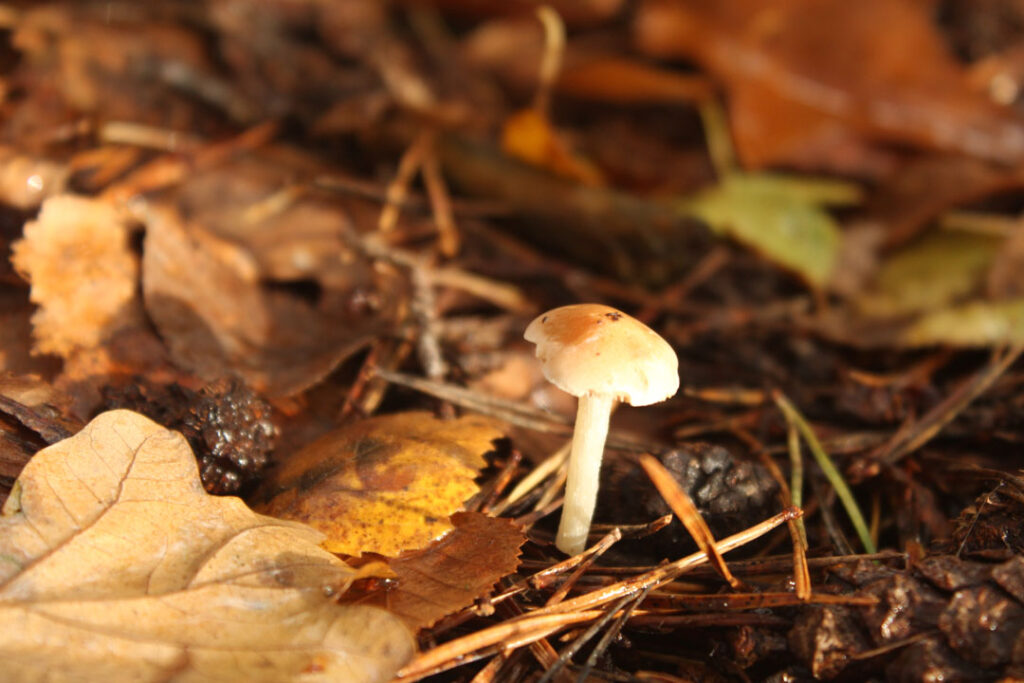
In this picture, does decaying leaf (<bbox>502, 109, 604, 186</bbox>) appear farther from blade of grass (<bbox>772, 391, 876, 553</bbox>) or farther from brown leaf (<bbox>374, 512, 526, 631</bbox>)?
brown leaf (<bbox>374, 512, 526, 631</bbox>)

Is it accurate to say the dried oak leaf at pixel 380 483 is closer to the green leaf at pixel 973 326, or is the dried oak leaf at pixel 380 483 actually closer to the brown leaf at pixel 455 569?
the brown leaf at pixel 455 569

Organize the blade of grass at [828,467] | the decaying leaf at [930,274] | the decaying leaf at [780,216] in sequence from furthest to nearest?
the decaying leaf at [780,216] < the decaying leaf at [930,274] < the blade of grass at [828,467]

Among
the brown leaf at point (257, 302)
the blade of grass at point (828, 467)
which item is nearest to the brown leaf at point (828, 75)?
the blade of grass at point (828, 467)

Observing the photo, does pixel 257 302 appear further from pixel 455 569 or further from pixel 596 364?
pixel 596 364

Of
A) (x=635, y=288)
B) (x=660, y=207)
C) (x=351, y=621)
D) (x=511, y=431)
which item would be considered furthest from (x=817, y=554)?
(x=660, y=207)

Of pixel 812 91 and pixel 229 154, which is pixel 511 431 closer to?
pixel 229 154

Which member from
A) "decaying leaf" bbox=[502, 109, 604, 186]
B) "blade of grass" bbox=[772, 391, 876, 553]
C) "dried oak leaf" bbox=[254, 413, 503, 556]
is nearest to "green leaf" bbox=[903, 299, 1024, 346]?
"blade of grass" bbox=[772, 391, 876, 553]

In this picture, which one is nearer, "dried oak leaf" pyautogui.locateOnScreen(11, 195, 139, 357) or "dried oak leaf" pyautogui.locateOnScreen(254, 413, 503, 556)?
"dried oak leaf" pyautogui.locateOnScreen(254, 413, 503, 556)
